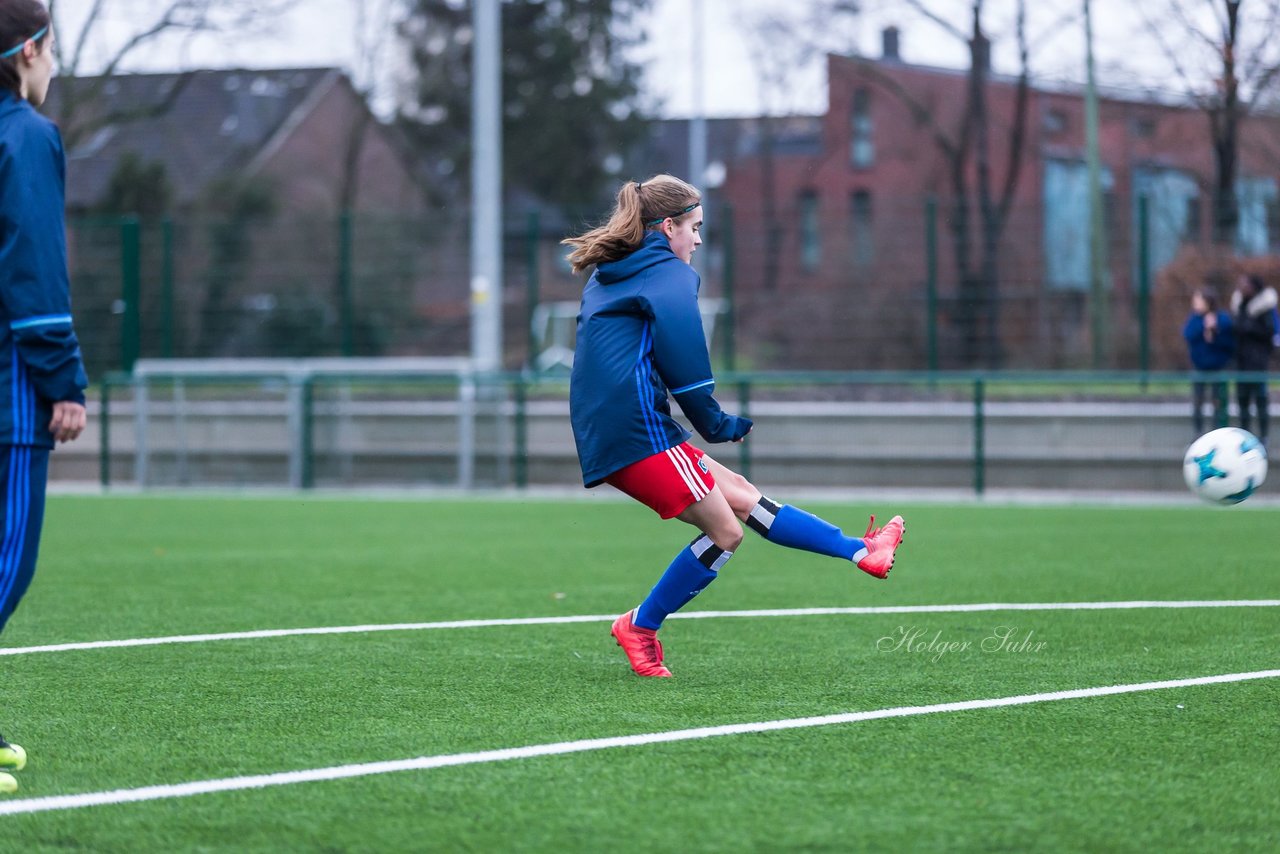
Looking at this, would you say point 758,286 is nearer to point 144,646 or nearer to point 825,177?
point 144,646

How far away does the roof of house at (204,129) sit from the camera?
136 ft

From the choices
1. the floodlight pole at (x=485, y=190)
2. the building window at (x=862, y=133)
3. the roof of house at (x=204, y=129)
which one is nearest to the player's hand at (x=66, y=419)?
the floodlight pole at (x=485, y=190)

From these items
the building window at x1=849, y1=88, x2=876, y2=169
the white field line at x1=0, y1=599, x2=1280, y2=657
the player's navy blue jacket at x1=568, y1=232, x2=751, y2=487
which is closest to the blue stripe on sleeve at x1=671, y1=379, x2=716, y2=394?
the player's navy blue jacket at x1=568, y1=232, x2=751, y2=487

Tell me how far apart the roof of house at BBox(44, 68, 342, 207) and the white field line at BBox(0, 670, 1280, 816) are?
95.4 ft

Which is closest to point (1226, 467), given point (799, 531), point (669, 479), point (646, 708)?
point (799, 531)

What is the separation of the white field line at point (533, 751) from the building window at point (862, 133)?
35.8 m

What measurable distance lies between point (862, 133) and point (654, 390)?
3715 cm

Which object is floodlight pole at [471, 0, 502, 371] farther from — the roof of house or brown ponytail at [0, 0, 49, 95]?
brown ponytail at [0, 0, 49, 95]

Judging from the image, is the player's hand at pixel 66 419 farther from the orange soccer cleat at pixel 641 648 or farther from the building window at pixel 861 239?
the building window at pixel 861 239

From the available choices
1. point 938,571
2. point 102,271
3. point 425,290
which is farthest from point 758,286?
point 938,571

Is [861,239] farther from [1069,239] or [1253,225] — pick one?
[1253,225]

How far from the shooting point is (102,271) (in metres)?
23.1

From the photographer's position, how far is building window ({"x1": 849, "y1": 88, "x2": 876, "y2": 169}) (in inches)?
1647

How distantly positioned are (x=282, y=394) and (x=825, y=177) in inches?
1261
